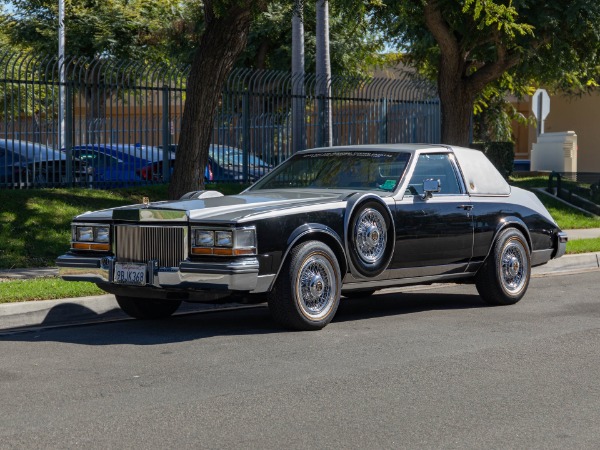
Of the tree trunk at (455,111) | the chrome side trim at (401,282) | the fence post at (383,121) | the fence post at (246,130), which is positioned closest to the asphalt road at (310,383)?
the chrome side trim at (401,282)

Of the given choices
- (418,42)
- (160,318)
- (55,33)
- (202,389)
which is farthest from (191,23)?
(202,389)

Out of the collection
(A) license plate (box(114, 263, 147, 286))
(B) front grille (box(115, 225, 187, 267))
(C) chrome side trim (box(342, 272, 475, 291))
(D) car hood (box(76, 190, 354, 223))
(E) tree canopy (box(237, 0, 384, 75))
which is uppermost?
(E) tree canopy (box(237, 0, 384, 75))

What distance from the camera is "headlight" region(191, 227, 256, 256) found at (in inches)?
342

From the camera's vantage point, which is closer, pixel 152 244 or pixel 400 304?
pixel 152 244

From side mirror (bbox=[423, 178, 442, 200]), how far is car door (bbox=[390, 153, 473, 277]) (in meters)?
0.03

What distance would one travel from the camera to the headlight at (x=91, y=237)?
368 inches

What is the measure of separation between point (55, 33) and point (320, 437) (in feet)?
125

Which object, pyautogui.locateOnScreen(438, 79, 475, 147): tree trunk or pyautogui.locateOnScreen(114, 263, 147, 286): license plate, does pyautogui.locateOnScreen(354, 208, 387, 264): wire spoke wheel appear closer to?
pyautogui.locateOnScreen(114, 263, 147, 286): license plate

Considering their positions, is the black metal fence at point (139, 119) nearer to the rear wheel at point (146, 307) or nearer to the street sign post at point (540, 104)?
the street sign post at point (540, 104)

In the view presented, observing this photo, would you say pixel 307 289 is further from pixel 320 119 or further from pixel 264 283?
pixel 320 119

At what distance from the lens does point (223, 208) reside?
358 inches

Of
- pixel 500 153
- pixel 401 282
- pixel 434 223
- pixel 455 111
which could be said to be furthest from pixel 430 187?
pixel 500 153

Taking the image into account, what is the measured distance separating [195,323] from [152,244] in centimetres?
119

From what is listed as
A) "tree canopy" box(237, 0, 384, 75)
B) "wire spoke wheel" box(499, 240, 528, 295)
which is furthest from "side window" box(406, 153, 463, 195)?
"tree canopy" box(237, 0, 384, 75)
